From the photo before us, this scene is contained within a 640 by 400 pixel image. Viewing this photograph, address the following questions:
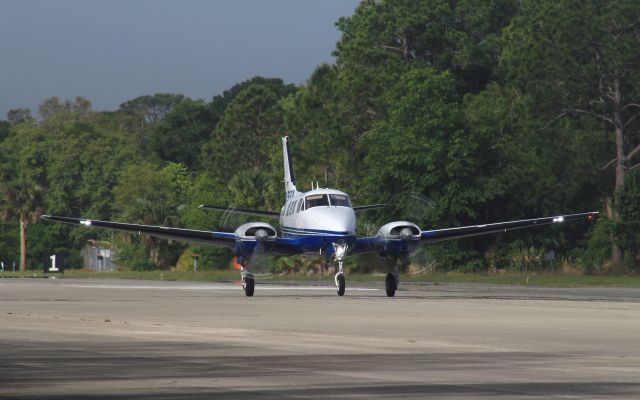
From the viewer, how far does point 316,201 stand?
3969 centimetres

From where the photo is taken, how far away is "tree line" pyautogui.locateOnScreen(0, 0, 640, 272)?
227 feet

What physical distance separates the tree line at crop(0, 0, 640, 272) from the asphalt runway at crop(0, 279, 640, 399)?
602 inches

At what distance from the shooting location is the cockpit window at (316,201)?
130 ft

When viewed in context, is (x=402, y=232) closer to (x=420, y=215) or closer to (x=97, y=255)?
(x=420, y=215)

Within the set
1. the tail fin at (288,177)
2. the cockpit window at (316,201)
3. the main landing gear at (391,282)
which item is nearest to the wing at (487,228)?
the main landing gear at (391,282)

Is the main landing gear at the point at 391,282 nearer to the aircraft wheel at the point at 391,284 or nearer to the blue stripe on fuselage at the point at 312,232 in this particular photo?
the aircraft wheel at the point at 391,284

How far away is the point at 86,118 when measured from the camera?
652 ft

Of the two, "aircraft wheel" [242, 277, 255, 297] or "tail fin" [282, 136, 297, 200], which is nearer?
"aircraft wheel" [242, 277, 255, 297]

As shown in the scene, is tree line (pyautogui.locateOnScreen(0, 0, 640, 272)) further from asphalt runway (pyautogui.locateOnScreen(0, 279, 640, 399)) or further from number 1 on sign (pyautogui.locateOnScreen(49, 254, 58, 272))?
asphalt runway (pyautogui.locateOnScreen(0, 279, 640, 399))

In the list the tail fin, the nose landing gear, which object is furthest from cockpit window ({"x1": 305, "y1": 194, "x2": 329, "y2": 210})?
the tail fin

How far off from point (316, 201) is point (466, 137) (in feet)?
108

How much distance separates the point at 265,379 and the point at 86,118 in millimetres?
189446

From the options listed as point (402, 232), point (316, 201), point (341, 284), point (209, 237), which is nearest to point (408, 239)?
point (402, 232)

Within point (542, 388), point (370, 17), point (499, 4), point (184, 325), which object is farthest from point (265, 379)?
point (499, 4)
